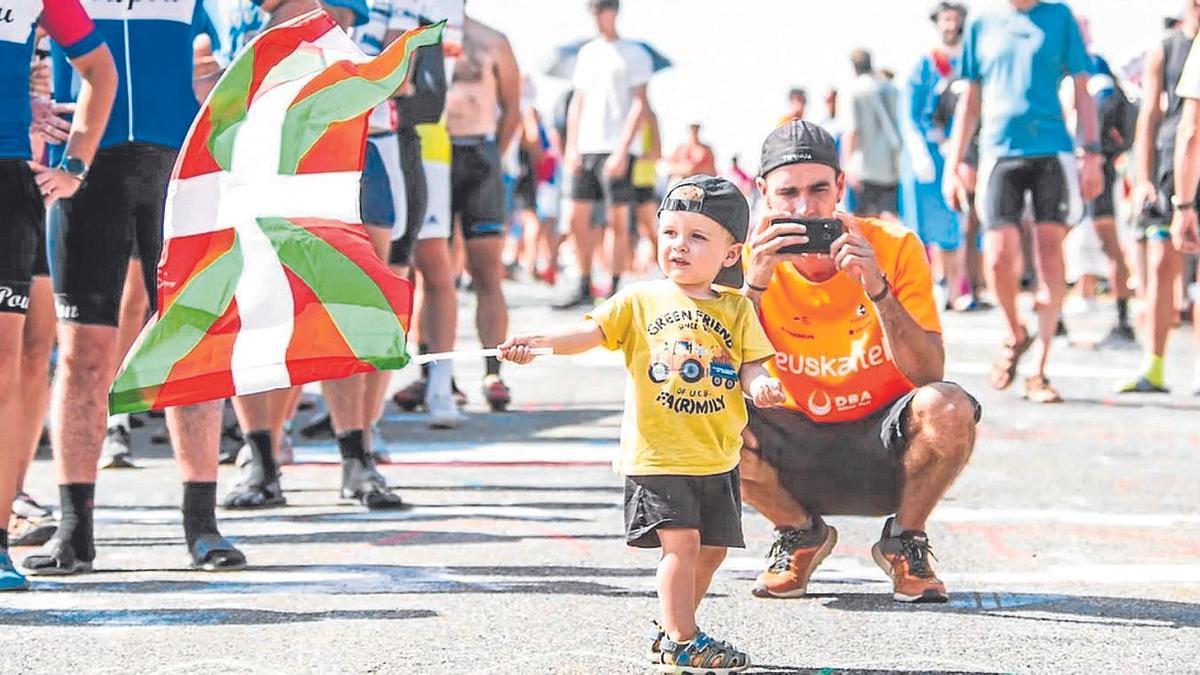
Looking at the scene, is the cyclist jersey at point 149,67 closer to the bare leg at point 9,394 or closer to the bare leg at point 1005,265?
the bare leg at point 9,394

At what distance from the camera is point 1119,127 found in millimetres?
14102

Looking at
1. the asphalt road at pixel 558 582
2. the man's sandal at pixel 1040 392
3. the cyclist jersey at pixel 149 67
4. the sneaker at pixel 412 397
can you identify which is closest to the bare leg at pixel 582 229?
the sneaker at pixel 412 397

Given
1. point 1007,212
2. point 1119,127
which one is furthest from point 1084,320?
point 1007,212

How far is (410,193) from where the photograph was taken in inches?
307

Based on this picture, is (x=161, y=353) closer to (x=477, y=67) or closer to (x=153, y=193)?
(x=153, y=193)

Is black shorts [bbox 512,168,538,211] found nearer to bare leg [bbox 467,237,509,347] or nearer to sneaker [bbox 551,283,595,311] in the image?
sneaker [bbox 551,283,595,311]

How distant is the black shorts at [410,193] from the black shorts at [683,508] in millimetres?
3413

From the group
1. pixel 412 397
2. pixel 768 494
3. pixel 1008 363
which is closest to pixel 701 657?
pixel 768 494

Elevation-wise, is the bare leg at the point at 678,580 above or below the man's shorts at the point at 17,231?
below

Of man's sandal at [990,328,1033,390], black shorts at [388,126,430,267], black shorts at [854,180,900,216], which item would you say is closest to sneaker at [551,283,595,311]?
black shorts at [854,180,900,216]

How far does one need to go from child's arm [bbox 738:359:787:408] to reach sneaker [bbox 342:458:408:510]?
8.90 ft

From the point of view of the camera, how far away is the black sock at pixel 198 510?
5863mm

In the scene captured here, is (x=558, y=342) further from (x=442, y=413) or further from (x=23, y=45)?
(x=442, y=413)

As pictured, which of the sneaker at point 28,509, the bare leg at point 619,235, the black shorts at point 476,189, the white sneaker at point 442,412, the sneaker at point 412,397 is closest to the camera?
the sneaker at point 28,509
